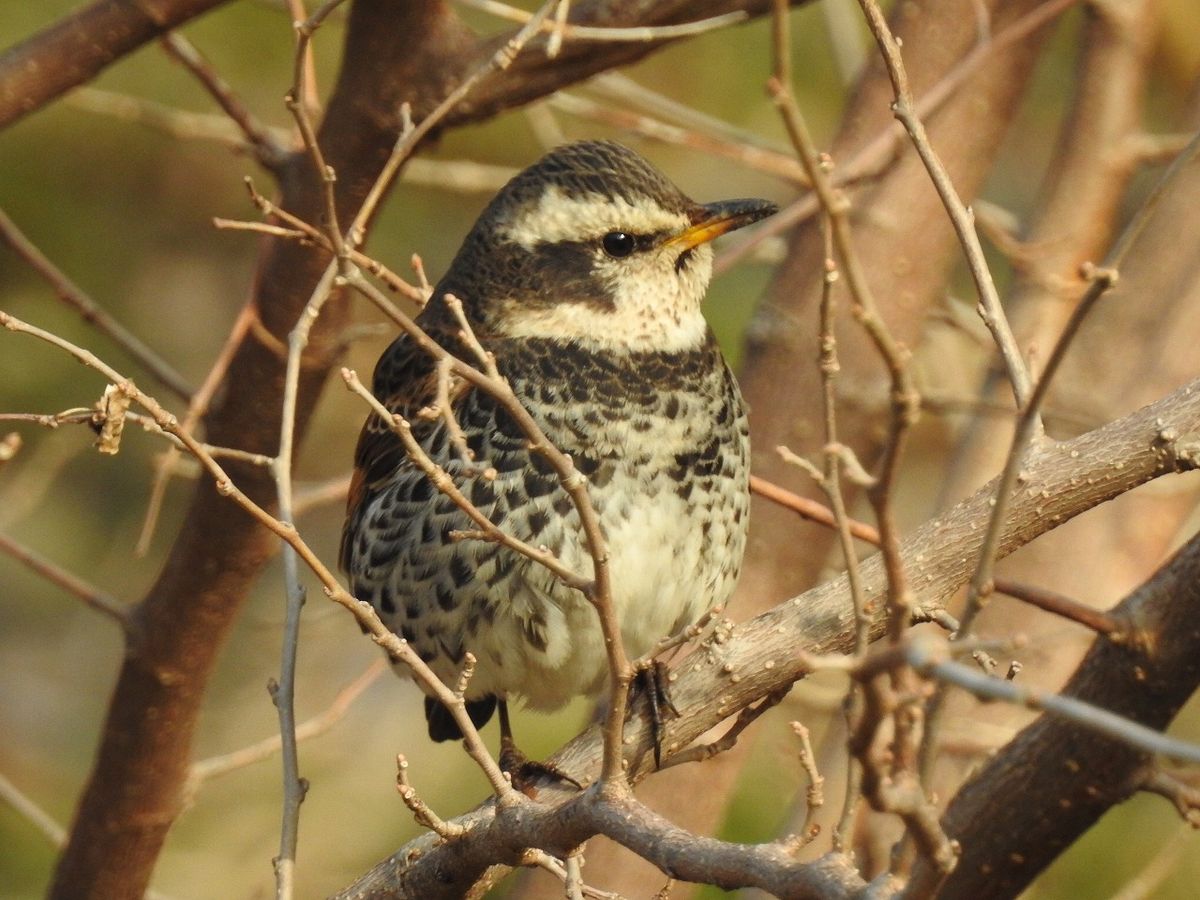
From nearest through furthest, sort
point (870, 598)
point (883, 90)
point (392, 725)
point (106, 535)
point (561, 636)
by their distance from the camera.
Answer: point (870, 598) < point (561, 636) < point (883, 90) < point (392, 725) < point (106, 535)

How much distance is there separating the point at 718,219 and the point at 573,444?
58 cm

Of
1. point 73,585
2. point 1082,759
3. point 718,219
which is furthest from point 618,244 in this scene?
point 1082,759

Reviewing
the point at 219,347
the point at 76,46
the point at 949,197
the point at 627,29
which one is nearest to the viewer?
the point at 949,197

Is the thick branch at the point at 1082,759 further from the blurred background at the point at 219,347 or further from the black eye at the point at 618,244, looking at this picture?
the blurred background at the point at 219,347

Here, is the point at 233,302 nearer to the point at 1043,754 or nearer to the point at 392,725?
the point at 392,725

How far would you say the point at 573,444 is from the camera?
3.49m

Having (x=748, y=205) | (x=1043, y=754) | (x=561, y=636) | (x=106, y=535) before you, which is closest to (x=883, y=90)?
(x=748, y=205)

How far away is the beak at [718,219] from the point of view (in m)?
3.56

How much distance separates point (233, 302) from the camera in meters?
7.38

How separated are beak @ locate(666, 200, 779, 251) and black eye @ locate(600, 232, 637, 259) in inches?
3.4

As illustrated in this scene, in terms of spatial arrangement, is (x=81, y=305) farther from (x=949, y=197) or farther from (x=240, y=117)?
(x=949, y=197)

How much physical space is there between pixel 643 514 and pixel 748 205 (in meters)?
0.69

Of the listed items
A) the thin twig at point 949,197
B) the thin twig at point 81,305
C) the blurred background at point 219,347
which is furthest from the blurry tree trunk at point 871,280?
the thin twig at point 949,197

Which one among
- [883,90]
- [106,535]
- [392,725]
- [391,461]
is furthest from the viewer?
[106,535]
